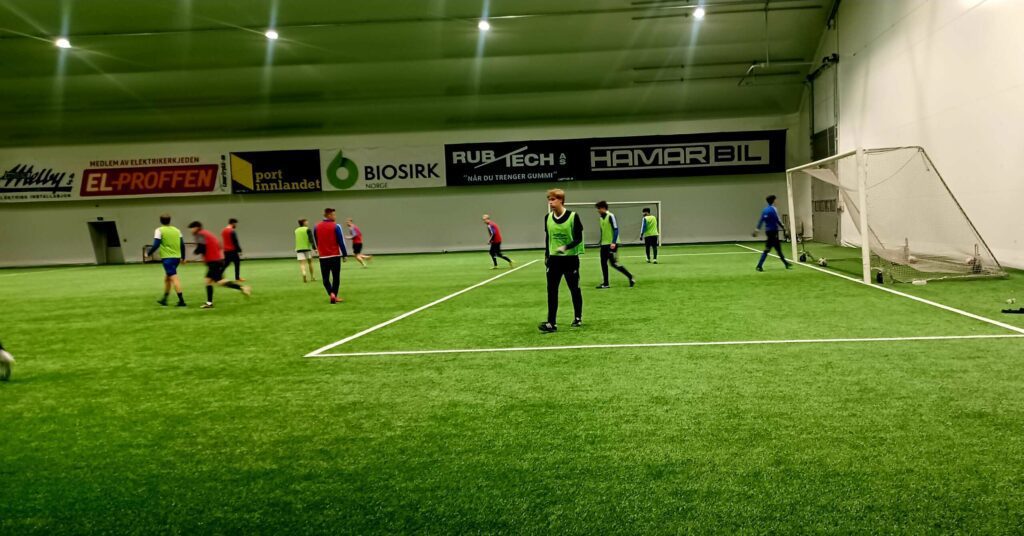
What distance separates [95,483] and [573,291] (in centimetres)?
648

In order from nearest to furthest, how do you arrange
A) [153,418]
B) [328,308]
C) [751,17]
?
[153,418] < [328,308] < [751,17]

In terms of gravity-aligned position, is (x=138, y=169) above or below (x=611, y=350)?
above

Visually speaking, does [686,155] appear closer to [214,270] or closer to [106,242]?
[214,270]

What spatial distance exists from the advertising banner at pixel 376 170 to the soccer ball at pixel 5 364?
27.3 m

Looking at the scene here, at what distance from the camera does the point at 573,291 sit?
9461mm

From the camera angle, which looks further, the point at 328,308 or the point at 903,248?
→ the point at 903,248

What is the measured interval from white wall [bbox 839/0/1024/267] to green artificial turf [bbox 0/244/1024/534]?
23.0 ft

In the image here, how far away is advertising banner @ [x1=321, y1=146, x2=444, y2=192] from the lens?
33.9 m

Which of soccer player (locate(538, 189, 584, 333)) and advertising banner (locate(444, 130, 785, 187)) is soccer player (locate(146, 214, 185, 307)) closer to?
soccer player (locate(538, 189, 584, 333))

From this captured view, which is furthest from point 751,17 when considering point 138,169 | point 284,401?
point 138,169

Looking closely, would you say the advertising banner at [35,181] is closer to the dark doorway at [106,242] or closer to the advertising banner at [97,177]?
the advertising banner at [97,177]

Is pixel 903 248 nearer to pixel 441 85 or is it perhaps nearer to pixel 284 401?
pixel 284 401

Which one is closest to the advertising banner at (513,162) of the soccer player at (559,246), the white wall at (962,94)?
the white wall at (962,94)

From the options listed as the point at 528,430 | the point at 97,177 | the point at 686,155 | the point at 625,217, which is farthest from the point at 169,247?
the point at 97,177
